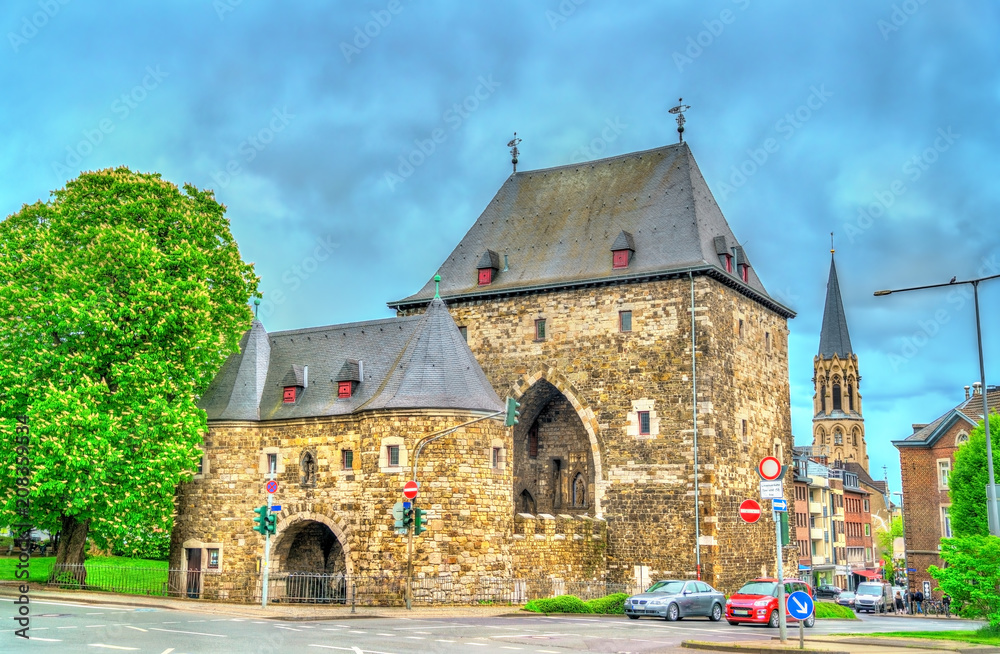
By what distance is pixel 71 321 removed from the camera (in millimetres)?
31656

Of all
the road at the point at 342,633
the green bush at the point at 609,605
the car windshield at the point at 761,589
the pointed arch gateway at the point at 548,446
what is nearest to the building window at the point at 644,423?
the pointed arch gateway at the point at 548,446

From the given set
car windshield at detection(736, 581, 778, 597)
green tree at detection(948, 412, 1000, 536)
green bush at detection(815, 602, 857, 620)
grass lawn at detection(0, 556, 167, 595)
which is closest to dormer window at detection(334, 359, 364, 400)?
grass lawn at detection(0, 556, 167, 595)

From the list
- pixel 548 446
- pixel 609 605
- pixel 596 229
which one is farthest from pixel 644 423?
pixel 596 229

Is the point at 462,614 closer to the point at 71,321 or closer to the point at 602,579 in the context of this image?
the point at 602,579

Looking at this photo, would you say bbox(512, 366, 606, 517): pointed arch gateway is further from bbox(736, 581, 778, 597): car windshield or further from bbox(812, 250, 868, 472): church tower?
bbox(812, 250, 868, 472): church tower

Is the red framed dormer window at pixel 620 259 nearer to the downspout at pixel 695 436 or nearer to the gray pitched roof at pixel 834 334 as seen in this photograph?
the downspout at pixel 695 436

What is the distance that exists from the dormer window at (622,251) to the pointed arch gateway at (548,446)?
16.9 feet

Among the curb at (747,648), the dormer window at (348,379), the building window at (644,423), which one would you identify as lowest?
the curb at (747,648)

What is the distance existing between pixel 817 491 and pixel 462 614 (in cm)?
6647

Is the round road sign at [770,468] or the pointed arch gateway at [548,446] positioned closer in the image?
the round road sign at [770,468]

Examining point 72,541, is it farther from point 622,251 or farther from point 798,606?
point 798,606

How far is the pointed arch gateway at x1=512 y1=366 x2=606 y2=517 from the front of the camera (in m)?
41.4

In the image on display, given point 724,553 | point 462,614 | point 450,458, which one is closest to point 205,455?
point 450,458

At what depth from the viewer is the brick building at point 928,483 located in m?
50.9
